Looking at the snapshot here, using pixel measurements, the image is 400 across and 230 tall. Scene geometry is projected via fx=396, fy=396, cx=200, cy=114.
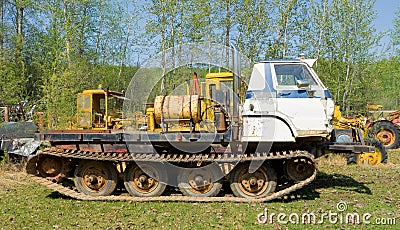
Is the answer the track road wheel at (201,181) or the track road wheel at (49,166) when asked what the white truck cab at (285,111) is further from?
the track road wheel at (49,166)

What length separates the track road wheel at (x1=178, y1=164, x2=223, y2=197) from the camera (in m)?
8.34

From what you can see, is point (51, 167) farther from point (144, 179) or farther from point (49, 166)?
point (144, 179)

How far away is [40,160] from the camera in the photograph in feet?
28.5

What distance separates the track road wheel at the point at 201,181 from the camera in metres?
8.34

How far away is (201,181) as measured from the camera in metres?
8.39

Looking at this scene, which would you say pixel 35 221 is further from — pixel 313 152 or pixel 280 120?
pixel 313 152

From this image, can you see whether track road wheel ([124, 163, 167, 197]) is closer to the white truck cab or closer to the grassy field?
the grassy field

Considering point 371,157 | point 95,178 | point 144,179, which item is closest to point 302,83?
point 144,179

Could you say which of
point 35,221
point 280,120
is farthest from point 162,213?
point 280,120

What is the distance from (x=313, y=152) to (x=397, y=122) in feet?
39.6

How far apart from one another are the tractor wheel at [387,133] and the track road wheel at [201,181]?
10.5 meters

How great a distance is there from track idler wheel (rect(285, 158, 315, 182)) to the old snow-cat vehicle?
2 cm

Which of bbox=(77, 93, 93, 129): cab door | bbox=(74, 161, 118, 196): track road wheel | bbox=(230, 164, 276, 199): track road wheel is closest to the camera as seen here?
bbox=(230, 164, 276, 199): track road wheel

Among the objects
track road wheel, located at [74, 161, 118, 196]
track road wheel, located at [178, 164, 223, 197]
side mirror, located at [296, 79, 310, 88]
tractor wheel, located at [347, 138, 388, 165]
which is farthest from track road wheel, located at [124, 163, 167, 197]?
tractor wheel, located at [347, 138, 388, 165]
